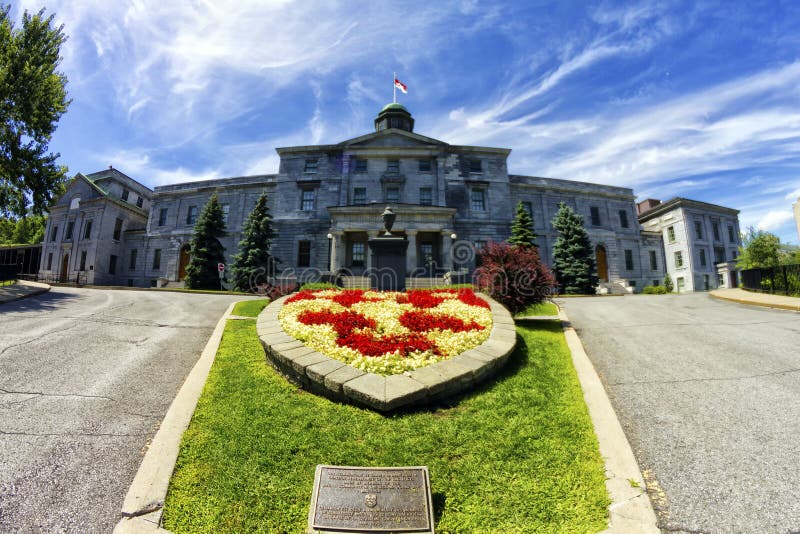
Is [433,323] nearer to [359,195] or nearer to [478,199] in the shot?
[359,195]

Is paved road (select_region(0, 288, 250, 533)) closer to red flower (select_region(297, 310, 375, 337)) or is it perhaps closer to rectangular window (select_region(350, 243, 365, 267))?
red flower (select_region(297, 310, 375, 337))

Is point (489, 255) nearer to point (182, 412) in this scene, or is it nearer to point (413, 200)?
point (182, 412)

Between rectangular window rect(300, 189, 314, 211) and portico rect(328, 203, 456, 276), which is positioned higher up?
rectangular window rect(300, 189, 314, 211)

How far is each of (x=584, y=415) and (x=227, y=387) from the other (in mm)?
5230

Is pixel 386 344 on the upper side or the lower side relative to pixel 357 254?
lower

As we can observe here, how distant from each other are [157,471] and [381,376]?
268 cm

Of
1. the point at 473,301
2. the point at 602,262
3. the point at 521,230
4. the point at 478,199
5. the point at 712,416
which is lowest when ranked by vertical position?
the point at 712,416

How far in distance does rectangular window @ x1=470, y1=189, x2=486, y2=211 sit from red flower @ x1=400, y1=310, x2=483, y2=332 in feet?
76.9

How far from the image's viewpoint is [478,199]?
96.7 ft

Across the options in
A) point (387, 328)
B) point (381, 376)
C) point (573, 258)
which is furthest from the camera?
point (573, 258)

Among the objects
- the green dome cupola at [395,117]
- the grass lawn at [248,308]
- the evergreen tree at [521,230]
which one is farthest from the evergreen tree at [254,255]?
the evergreen tree at [521,230]

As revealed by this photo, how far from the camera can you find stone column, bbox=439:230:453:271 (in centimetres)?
2400

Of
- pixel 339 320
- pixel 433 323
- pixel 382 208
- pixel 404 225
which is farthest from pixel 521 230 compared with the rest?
pixel 339 320

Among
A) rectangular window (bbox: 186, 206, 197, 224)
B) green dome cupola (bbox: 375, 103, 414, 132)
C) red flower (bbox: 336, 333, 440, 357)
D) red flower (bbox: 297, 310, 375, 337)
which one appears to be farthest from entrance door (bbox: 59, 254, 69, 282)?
red flower (bbox: 336, 333, 440, 357)
